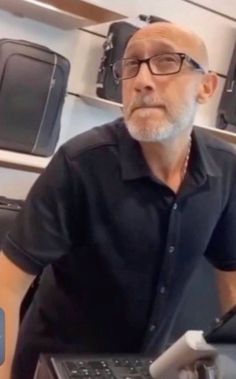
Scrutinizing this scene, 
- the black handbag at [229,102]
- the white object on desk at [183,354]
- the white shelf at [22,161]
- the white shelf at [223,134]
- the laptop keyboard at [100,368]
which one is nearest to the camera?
the white object on desk at [183,354]

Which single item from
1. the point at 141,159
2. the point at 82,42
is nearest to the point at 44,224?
the point at 141,159

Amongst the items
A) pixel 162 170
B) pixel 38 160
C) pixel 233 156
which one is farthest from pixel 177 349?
pixel 38 160

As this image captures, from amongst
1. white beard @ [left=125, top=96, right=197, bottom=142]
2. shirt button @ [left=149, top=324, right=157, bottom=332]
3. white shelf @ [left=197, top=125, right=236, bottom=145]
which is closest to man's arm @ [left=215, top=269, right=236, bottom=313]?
shirt button @ [left=149, top=324, right=157, bottom=332]

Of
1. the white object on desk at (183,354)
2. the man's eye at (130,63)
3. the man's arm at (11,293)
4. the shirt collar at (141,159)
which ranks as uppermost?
the man's eye at (130,63)

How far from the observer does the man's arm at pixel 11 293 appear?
1.02 m

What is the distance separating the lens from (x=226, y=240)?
127 centimetres

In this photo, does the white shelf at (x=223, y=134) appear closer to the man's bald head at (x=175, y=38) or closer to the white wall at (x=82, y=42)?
the white wall at (x=82, y=42)

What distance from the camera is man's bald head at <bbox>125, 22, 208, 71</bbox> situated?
1.15m

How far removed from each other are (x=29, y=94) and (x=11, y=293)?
919 millimetres

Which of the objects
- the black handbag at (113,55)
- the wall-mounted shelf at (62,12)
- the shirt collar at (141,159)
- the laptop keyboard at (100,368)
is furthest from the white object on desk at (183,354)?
the black handbag at (113,55)

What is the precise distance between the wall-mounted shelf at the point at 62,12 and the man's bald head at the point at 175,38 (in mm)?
675

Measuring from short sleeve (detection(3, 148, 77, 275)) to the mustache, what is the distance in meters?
0.18

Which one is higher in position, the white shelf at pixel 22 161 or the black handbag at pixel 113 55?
the black handbag at pixel 113 55

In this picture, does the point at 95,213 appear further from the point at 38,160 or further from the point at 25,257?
the point at 38,160
